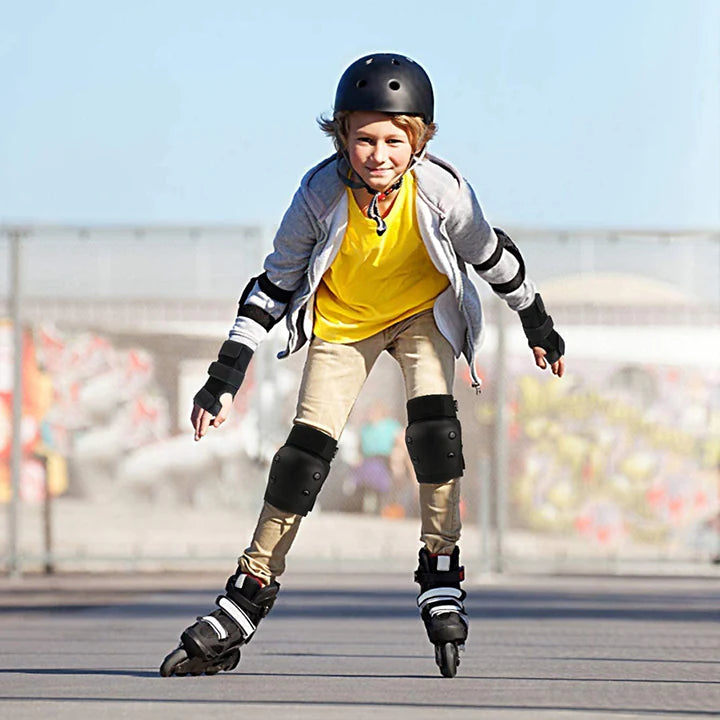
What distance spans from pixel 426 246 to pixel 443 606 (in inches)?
39.7

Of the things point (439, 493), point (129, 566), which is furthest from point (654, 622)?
point (129, 566)

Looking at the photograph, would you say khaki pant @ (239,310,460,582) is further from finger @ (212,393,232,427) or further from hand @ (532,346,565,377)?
hand @ (532,346,565,377)

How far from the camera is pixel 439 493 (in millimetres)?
5168

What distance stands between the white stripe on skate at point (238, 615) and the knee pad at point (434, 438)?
628mm

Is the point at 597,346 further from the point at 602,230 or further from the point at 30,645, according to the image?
the point at 30,645

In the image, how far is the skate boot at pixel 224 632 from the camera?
4.96 m

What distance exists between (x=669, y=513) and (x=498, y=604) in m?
2.37

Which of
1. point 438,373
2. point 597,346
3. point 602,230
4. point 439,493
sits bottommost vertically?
point 439,493

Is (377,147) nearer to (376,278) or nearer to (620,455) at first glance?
(376,278)

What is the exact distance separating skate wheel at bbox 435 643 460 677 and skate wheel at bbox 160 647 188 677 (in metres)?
0.70

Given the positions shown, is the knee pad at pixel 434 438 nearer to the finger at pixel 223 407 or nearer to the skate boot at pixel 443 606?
the skate boot at pixel 443 606

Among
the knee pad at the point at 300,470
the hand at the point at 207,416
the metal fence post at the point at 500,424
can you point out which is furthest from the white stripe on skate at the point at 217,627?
the metal fence post at the point at 500,424

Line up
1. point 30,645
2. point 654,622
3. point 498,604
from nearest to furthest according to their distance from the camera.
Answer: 1. point 30,645
2. point 654,622
3. point 498,604

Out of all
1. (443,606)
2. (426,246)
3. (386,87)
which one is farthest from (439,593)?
(386,87)
